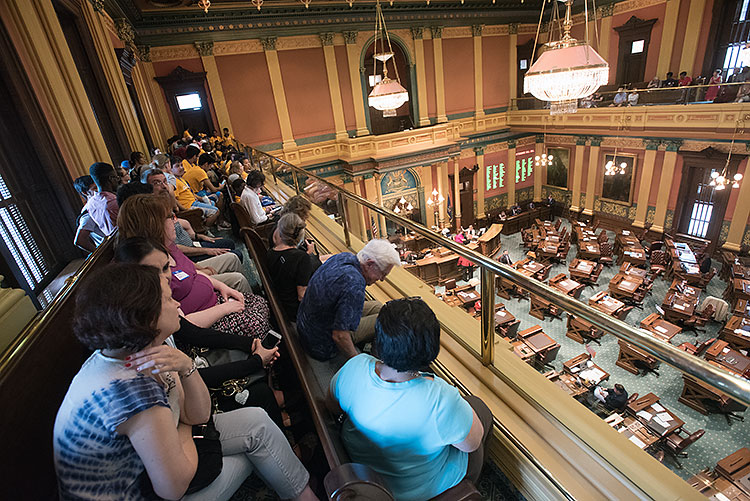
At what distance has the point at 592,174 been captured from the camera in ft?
47.8

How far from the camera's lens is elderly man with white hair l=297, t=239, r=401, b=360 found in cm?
189

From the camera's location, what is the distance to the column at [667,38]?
11680mm

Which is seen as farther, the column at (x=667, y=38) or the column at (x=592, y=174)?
the column at (x=592, y=174)

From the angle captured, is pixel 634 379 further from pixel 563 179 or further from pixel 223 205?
pixel 563 179

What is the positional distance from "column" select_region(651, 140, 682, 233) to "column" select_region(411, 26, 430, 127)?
333 inches

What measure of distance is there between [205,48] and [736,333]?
1550 centimetres

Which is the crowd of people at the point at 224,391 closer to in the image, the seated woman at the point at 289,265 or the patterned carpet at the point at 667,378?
the seated woman at the point at 289,265

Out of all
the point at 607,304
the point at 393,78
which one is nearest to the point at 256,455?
the point at 607,304

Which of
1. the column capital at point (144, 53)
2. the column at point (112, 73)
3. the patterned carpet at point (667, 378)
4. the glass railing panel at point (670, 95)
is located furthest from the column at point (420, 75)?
the column at point (112, 73)

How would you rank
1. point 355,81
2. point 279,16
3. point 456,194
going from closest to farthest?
point 279,16 → point 355,81 → point 456,194

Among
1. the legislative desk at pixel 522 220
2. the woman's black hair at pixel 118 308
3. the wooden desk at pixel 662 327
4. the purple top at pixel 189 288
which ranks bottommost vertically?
the legislative desk at pixel 522 220

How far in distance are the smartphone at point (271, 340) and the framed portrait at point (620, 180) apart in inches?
571

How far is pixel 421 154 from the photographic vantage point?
13.6m

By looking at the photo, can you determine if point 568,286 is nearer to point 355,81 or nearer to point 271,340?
point 271,340
